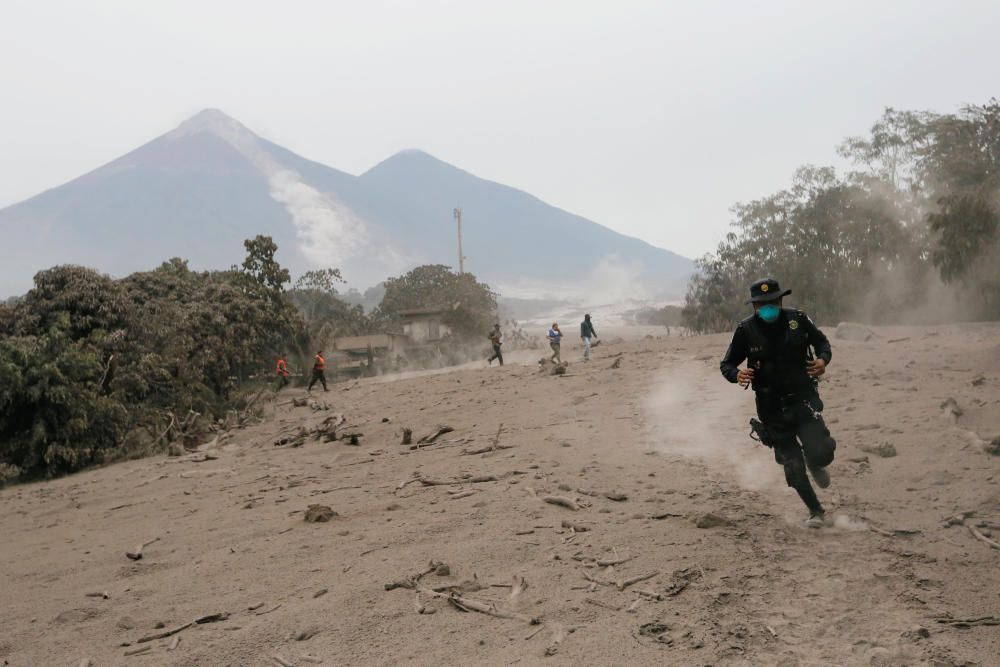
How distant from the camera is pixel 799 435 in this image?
5414mm

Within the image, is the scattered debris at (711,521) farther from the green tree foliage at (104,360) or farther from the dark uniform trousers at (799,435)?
the green tree foliage at (104,360)

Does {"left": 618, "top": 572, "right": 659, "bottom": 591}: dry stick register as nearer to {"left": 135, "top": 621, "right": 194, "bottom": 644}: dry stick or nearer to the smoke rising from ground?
the smoke rising from ground

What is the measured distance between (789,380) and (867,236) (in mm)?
36151

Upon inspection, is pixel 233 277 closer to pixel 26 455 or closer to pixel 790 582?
pixel 26 455

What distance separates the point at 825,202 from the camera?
40.3m

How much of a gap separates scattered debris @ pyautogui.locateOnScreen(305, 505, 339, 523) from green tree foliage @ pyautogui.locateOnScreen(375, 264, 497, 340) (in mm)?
42246

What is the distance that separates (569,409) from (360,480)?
15.0ft

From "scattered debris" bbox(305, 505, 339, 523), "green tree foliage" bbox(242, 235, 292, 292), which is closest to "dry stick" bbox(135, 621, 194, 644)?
"scattered debris" bbox(305, 505, 339, 523)

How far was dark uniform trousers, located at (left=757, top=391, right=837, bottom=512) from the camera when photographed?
534 cm

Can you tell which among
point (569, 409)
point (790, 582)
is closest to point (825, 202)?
point (569, 409)

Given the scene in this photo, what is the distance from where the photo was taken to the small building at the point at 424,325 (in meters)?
49.5

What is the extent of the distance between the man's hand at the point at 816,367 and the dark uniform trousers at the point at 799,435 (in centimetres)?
17

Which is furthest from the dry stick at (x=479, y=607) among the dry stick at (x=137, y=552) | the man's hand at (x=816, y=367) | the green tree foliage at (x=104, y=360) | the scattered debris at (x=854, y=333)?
the scattered debris at (x=854, y=333)

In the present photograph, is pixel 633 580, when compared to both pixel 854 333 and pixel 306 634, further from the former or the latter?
pixel 854 333
